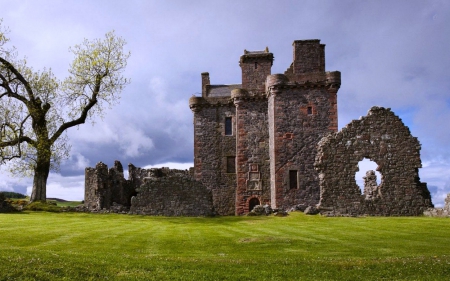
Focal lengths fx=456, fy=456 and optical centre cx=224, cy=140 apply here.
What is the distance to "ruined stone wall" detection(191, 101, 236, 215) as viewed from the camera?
41344 millimetres

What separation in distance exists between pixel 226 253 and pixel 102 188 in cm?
2326

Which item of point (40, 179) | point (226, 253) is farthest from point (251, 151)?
point (226, 253)

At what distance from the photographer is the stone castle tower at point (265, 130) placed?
A: 34.9 m

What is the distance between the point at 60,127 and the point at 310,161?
2039cm

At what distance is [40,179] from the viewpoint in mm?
35969

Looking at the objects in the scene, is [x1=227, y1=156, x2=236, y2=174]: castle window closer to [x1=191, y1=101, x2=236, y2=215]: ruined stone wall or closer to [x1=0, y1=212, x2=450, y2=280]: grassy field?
[x1=191, y1=101, x2=236, y2=215]: ruined stone wall

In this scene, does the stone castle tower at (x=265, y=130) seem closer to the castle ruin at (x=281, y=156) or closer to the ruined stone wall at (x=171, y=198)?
the castle ruin at (x=281, y=156)

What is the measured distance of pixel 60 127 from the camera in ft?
123

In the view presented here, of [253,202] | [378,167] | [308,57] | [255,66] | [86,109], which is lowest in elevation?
[253,202]

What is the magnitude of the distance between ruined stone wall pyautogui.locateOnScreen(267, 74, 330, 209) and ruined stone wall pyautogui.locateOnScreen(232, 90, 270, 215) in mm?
2944

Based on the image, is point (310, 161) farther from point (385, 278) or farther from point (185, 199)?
point (385, 278)

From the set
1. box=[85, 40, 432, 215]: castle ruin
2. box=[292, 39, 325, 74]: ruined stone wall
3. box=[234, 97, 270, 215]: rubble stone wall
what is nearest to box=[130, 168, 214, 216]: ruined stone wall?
box=[85, 40, 432, 215]: castle ruin

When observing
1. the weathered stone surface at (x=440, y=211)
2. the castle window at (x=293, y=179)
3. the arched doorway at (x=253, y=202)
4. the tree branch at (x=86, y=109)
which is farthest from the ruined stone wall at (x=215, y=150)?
the weathered stone surface at (x=440, y=211)

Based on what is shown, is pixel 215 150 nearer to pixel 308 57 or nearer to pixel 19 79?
pixel 308 57
